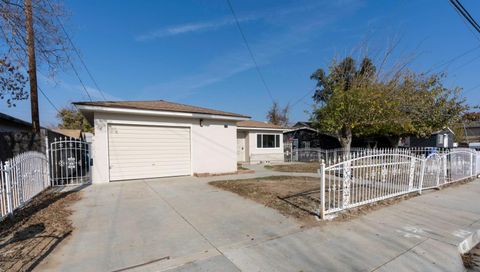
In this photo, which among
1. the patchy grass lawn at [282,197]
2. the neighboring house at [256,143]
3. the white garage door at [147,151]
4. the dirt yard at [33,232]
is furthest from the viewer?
the neighboring house at [256,143]

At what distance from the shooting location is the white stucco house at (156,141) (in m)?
8.54

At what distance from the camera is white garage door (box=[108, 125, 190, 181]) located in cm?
885

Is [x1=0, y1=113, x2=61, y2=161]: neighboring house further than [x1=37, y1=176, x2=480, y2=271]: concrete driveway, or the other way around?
[x1=0, y1=113, x2=61, y2=161]: neighboring house

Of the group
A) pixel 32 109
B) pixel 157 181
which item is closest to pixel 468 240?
pixel 157 181

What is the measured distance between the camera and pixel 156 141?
31.7 ft

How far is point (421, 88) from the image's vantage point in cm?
1298

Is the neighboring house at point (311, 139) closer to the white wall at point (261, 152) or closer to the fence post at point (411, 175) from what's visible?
the white wall at point (261, 152)

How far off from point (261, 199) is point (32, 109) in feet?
29.4

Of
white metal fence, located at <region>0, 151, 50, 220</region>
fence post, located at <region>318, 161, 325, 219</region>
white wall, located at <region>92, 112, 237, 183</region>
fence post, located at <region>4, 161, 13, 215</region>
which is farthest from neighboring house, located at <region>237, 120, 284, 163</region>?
fence post, located at <region>4, 161, 13, 215</region>

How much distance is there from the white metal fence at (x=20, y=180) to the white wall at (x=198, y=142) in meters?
1.67

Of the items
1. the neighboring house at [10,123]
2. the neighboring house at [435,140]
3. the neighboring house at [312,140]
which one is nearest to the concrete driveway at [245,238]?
the neighboring house at [10,123]

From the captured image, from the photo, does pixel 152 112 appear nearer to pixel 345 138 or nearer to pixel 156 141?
pixel 156 141

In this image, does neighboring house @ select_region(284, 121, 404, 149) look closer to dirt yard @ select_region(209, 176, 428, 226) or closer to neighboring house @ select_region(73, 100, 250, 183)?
neighboring house @ select_region(73, 100, 250, 183)

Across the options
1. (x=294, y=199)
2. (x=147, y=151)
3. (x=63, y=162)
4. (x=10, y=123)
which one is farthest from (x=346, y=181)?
(x=10, y=123)
